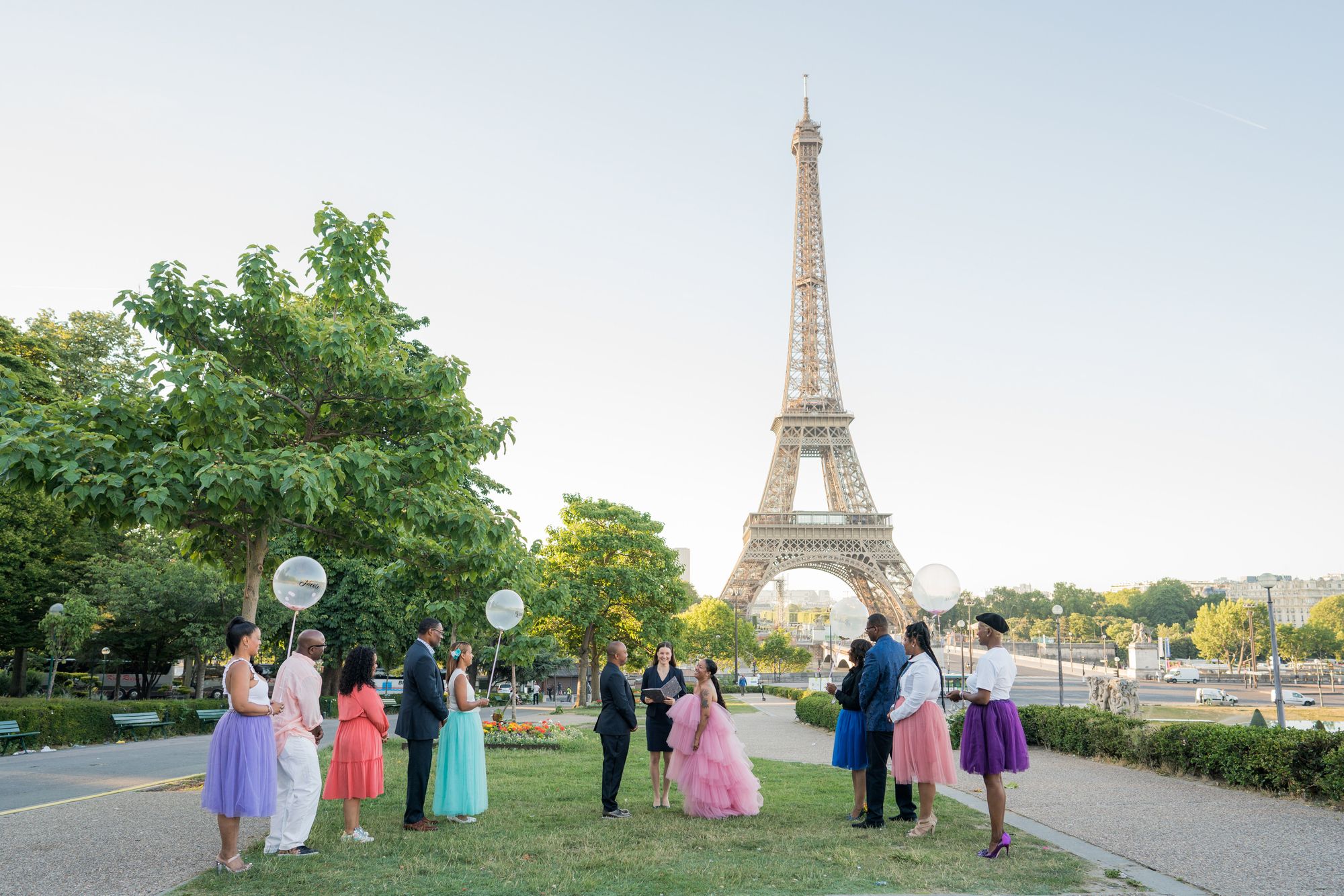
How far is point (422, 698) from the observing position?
28.2 ft

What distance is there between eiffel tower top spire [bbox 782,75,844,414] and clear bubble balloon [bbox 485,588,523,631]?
5158 centimetres

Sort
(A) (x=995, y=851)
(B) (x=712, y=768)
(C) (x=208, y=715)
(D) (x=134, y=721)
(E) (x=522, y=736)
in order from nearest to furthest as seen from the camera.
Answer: (A) (x=995, y=851) < (B) (x=712, y=768) < (E) (x=522, y=736) < (D) (x=134, y=721) < (C) (x=208, y=715)

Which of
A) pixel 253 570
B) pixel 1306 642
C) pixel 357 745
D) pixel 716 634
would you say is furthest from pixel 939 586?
pixel 1306 642

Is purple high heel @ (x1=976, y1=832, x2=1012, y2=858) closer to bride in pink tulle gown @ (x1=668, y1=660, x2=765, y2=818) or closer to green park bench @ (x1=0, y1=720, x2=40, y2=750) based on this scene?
bride in pink tulle gown @ (x1=668, y1=660, x2=765, y2=818)

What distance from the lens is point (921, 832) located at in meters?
8.36

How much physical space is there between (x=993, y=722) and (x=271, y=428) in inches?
323

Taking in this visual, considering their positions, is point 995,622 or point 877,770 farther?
point 877,770

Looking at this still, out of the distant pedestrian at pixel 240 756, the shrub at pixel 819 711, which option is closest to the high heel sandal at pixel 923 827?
the distant pedestrian at pixel 240 756

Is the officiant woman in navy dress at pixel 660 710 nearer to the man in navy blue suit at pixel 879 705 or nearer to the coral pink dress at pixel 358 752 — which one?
the man in navy blue suit at pixel 879 705

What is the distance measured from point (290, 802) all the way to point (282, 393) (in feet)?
17.3

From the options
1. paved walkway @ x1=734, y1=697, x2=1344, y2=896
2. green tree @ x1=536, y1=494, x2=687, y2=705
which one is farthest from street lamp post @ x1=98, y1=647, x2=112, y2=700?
paved walkway @ x1=734, y1=697, x2=1344, y2=896

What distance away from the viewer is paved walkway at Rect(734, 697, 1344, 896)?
22.6ft

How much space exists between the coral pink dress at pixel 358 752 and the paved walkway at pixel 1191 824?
6466 millimetres

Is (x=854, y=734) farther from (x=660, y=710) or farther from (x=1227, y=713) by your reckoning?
(x=1227, y=713)
